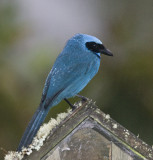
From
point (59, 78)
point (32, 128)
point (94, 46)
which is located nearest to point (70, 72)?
point (59, 78)

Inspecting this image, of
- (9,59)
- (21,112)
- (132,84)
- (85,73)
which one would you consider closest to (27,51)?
(9,59)

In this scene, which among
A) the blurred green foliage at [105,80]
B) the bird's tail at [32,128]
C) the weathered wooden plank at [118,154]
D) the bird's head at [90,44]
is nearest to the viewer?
the bird's tail at [32,128]

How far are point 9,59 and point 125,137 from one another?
11.1 feet

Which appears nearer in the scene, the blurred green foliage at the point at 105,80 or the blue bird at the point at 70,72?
the blue bird at the point at 70,72

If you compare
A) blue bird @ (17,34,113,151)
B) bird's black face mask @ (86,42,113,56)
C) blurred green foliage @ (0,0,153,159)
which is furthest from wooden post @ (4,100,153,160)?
blurred green foliage @ (0,0,153,159)

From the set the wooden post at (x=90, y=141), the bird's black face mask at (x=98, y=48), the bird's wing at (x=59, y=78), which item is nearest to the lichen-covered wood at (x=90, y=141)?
the wooden post at (x=90, y=141)

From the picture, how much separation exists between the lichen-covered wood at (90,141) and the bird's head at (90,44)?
4.04 feet

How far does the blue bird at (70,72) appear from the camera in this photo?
14.8 feet

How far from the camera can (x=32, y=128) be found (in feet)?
13.6

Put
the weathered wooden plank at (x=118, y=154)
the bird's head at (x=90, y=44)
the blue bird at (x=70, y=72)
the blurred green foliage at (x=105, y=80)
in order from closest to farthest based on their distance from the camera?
the weathered wooden plank at (x=118, y=154), the blue bird at (x=70, y=72), the bird's head at (x=90, y=44), the blurred green foliage at (x=105, y=80)

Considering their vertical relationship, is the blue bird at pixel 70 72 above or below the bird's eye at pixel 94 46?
below

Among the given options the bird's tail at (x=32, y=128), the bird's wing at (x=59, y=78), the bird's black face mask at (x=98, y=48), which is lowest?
the bird's tail at (x=32, y=128)

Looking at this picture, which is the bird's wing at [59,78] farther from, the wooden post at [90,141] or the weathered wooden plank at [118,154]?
the weathered wooden plank at [118,154]

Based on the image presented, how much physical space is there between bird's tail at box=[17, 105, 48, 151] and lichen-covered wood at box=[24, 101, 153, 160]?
0.10m
